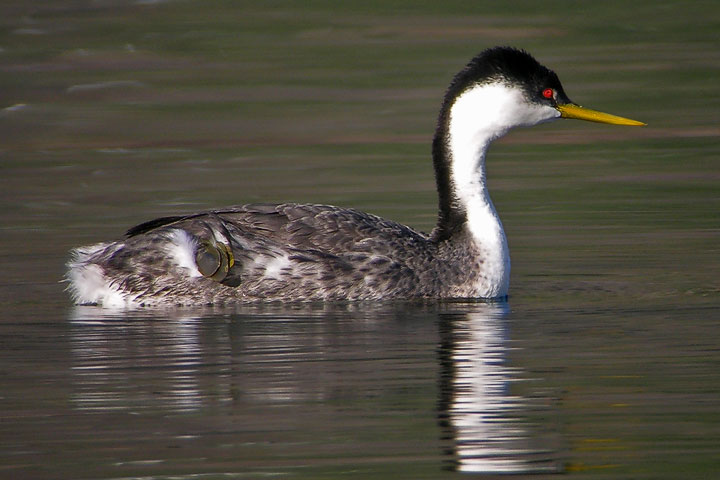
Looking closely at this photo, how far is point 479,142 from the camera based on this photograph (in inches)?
423

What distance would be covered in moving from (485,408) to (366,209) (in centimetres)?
628

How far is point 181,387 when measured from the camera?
7793mm

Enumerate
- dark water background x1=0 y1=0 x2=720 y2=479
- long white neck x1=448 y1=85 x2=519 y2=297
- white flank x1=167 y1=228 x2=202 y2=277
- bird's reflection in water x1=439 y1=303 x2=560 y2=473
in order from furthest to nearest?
1. long white neck x1=448 y1=85 x2=519 y2=297
2. white flank x1=167 y1=228 x2=202 y2=277
3. dark water background x1=0 y1=0 x2=720 y2=479
4. bird's reflection in water x1=439 y1=303 x2=560 y2=473

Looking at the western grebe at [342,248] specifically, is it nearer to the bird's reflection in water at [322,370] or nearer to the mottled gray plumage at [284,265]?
the mottled gray plumage at [284,265]

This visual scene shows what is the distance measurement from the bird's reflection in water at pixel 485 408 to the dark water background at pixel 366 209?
2 cm

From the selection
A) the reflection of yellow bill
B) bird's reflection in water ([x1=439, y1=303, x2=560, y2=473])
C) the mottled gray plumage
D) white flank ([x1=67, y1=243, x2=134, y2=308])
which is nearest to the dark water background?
bird's reflection in water ([x1=439, y1=303, x2=560, y2=473])

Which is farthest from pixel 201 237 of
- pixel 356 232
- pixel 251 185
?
pixel 251 185

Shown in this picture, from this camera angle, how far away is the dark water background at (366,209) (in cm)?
688

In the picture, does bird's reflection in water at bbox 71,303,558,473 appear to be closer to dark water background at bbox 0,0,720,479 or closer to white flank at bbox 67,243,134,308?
dark water background at bbox 0,0,720,479

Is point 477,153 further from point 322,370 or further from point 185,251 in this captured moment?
point 322,370

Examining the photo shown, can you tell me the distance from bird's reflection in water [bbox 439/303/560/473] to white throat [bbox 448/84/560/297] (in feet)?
4.15

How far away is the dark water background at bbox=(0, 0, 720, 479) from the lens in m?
Result: 6.88

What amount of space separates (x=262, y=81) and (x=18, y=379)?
1358cm

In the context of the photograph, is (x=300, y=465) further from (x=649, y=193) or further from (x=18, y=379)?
(x=649, y=193)
